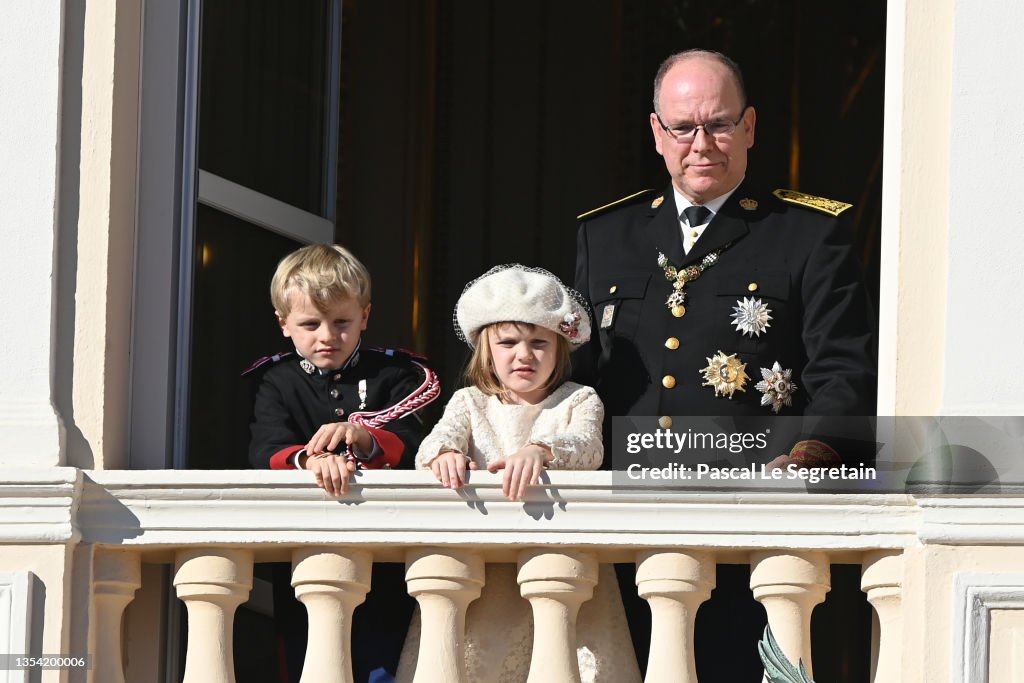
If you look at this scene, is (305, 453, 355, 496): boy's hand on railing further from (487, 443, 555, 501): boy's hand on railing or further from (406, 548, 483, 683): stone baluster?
(487, 443, 555, 501): boy's hand on railing

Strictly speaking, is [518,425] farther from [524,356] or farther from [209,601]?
[209,601]

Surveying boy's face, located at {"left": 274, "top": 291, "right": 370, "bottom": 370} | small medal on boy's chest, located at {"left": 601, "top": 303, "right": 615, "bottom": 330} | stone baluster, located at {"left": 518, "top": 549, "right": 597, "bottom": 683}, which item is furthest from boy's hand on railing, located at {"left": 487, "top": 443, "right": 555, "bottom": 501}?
boy's face, located at {"left": 274, "top": 291, "right": 370, "bottom": 370}

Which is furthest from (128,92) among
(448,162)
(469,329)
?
(448,162)

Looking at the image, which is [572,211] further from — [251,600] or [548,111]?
[251,600]

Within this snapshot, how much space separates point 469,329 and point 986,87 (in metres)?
1.19

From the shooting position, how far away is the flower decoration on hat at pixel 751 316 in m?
4.78

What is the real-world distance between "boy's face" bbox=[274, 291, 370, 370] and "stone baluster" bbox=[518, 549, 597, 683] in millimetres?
731

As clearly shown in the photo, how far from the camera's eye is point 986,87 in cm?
456

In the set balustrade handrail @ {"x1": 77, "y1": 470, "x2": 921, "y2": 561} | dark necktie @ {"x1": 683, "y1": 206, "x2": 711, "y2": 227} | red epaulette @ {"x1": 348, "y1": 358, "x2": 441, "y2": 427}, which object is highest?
dark necktie @ {"x1": 683, "y1": 206, "x2": 711, "y2": 227}

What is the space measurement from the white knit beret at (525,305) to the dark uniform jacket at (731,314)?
0.50 feet

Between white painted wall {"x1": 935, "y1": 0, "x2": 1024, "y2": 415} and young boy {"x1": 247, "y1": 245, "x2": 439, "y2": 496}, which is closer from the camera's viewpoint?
white painted wall {"x1": 935, "y1": 0, "x2": 1024, "y2": 415}

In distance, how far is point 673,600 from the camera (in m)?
4.51

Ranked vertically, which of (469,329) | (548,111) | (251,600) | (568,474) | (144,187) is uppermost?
(548,111)

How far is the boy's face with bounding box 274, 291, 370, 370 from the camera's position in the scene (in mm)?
4973
